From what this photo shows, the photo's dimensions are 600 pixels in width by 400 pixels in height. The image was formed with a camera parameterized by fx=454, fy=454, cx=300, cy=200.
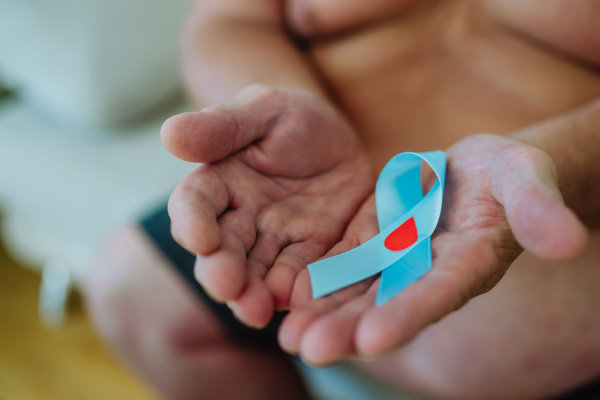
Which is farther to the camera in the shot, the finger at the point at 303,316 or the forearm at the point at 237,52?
the forearm at the point at 237,52

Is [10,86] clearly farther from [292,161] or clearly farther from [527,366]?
[527,366]

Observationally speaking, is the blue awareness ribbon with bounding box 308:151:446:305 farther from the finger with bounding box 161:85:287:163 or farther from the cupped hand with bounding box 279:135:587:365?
the finger with bounding box 161:85:287:163

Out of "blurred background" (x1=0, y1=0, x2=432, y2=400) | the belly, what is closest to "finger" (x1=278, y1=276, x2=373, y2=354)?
the belly

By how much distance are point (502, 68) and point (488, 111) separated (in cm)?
7

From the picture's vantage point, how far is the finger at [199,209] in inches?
13.1

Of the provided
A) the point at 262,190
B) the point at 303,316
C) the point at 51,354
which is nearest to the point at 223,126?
the point at 262,190

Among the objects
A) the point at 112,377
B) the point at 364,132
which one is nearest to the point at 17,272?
the point at 112,377

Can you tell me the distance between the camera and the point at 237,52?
714 millimetres

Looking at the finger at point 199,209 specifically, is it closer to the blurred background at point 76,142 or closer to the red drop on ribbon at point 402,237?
the red drop on ribbon at point 402,237

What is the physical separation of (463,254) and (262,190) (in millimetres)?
A: 198

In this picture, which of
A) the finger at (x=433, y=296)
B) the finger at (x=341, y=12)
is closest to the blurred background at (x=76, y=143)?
the finger at (x=341, y=12)

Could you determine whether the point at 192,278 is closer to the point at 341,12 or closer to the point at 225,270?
the point at 225,270

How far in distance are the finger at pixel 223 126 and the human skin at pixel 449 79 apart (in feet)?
0.47

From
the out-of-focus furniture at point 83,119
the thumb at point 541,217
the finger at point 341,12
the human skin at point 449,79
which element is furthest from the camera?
the out-of-focus furniture at point 83,119
